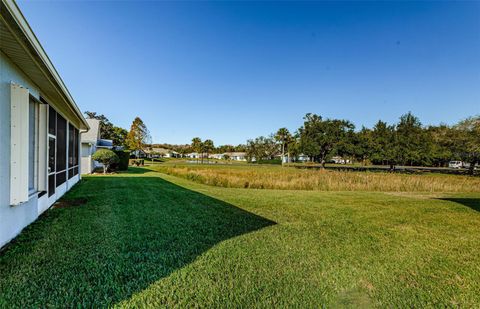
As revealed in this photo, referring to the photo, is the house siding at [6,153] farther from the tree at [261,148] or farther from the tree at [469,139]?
the tree at [261,148]

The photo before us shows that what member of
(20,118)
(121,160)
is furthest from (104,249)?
(121,160)

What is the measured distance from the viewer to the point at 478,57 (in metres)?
13.9

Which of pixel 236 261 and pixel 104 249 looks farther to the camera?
pixel 104 249

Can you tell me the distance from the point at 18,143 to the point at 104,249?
2.03 m

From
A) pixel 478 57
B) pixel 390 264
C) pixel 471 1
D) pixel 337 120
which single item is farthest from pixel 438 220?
pixel 337 120

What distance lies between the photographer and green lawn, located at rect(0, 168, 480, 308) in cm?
216

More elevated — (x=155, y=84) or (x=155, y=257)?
(x=155, y=84)

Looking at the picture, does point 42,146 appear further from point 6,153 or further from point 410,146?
point 410,146

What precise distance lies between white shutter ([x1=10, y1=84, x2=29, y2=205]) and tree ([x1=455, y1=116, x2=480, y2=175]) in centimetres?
3382

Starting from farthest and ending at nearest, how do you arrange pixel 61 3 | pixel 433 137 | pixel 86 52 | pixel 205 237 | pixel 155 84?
1. pixel 433 137
2. pixel 155 84
3. pixel 86 52
4. pixel 61 3
5. pixel 205 237

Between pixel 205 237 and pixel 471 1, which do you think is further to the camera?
pixel 471 1

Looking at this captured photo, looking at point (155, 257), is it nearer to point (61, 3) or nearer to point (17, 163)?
point (17, 163)

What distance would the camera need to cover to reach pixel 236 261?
2941mm

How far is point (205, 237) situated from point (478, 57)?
2002 centimetres
